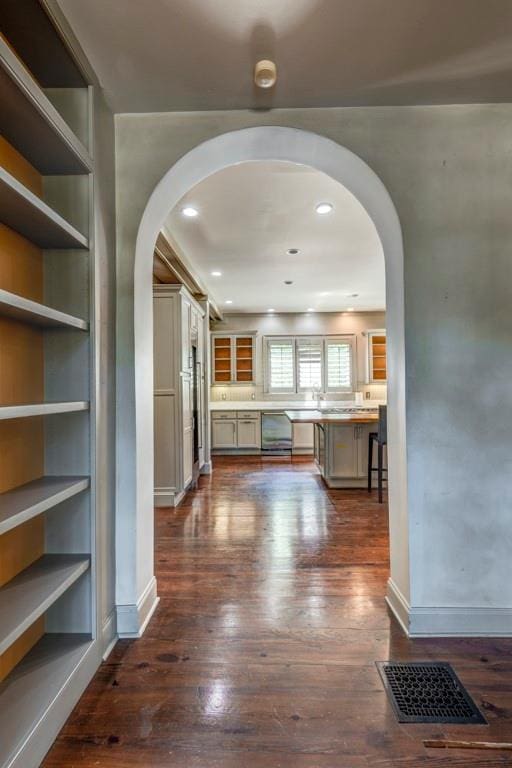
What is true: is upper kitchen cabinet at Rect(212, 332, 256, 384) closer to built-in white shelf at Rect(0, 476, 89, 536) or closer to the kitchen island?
the kitchen island

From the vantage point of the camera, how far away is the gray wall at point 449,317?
2.04m

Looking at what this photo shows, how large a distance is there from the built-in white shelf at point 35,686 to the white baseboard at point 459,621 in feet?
5.21

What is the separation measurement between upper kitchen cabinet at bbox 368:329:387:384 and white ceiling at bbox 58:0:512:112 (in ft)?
19.9

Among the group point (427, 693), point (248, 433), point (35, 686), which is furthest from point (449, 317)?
point (248, 433)

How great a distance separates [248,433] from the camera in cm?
775

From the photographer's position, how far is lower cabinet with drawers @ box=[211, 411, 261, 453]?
7.74 meters

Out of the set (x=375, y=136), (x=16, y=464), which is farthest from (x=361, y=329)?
(x=16, y=464)

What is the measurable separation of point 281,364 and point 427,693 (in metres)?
6.69

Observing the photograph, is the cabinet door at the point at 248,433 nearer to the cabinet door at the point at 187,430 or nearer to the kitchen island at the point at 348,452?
the cabinet door at the point at 187,430

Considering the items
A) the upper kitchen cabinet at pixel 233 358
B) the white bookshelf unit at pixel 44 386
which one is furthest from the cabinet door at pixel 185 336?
the upper kitchen cabinet at pixel 233 358

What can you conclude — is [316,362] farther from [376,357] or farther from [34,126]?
[34,126]

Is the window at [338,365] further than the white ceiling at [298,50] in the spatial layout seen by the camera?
Yes

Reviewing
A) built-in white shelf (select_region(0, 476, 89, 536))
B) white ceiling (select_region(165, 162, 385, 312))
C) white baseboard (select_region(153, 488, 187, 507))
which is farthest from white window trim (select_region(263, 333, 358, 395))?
built-in white shelf (select_region(0, 476, 89, 536))

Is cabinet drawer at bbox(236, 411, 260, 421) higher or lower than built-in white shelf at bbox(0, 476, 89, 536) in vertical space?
lower
